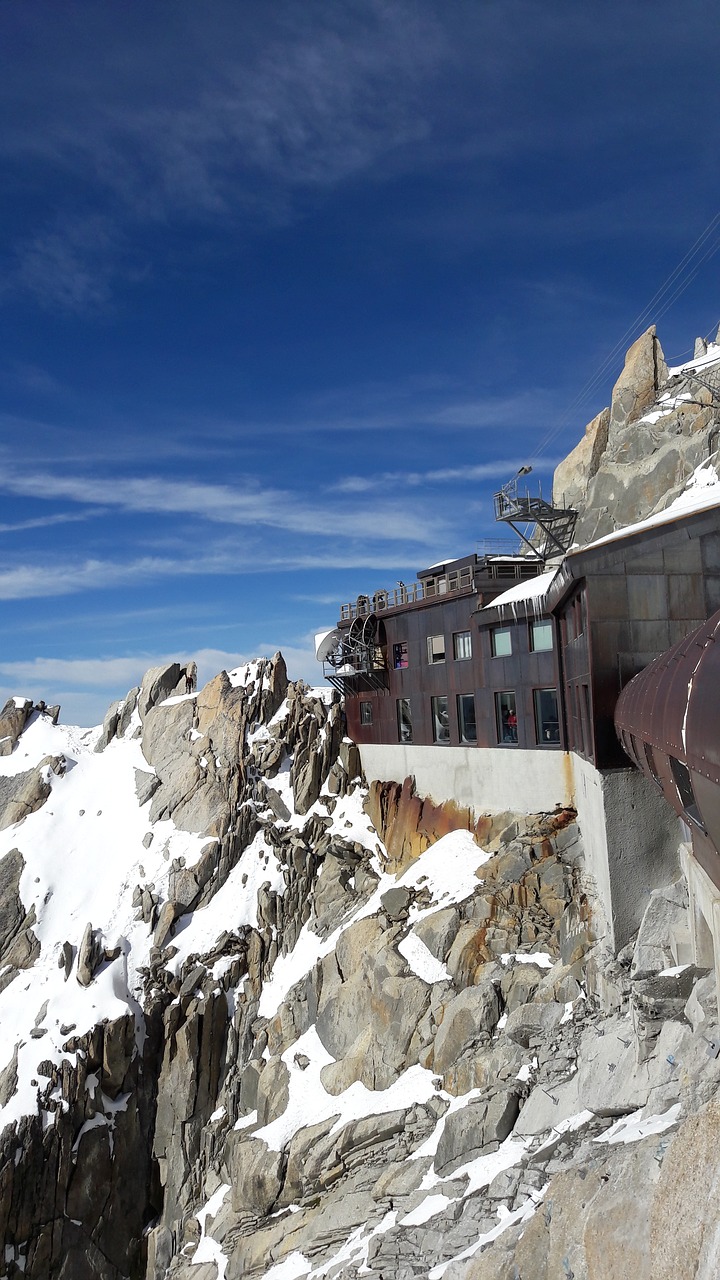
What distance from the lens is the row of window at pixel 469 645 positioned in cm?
2673

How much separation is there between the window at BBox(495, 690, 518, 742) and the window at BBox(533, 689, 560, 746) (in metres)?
1.38

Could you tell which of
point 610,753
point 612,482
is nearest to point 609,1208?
point 610,753

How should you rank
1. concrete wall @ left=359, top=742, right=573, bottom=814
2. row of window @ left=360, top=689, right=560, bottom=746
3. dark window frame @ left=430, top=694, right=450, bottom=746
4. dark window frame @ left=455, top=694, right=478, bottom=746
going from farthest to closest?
dark window frame @ left=430, top=694, right=450, bottom=746
dark window frame @ left=455, top=694, right=478, bottom=746
row of window @ left=360, top=689, right=560, bottom=746
concrete wall @ left=359, top=742, right=573, bottom=814

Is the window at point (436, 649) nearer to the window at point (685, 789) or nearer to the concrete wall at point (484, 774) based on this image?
the concrete wall at point (484, 774)

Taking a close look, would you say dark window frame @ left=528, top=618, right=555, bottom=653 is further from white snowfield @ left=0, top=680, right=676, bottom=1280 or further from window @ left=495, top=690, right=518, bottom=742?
white snowfield @ left=0, top=680, right=676, bottom=1280

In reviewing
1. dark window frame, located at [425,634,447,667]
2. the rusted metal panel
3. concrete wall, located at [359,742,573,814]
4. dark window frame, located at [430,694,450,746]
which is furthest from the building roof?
the rusted metal panel

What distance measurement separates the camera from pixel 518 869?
78.3 feet

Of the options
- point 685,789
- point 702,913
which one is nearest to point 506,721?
point 702,913

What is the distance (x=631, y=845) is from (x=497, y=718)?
10753 mm

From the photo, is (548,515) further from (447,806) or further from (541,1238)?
(541,1238)

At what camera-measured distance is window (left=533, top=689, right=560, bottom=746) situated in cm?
2616

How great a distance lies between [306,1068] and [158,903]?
45.2 ft

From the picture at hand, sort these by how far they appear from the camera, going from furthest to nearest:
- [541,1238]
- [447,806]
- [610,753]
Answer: [447,806]
[610,753]
[541,1238]

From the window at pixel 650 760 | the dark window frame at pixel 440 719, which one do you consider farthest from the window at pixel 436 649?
the window at pixel 650 760
